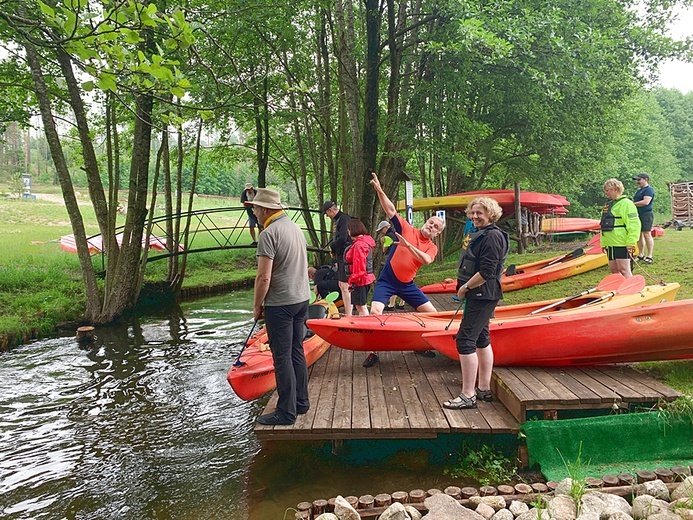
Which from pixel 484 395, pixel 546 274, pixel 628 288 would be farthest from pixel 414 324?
pixel 546 274

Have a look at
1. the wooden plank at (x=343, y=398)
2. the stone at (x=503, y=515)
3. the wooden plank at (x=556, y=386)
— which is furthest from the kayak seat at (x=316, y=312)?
the stone at (x=503, y=515)

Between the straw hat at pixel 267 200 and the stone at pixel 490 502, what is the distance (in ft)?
7.43

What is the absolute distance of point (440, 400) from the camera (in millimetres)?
4031

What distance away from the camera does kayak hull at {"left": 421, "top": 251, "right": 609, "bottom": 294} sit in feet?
29.5

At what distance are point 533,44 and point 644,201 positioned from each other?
10.6 feet

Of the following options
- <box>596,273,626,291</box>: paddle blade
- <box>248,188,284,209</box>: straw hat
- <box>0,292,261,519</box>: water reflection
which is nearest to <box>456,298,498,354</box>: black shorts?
<box>248,188,284,209</box>: straw hat

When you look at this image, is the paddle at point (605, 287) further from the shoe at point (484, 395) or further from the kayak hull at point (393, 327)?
the shoe at point (484, 395)

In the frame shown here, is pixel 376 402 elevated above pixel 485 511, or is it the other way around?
pixel 376 402

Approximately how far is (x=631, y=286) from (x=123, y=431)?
570cm

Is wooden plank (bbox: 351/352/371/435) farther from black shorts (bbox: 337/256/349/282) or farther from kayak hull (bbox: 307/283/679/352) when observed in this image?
black shorts (bbox: 337/256/349/282)

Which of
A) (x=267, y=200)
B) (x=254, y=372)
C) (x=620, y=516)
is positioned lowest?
(x=620, y=516)

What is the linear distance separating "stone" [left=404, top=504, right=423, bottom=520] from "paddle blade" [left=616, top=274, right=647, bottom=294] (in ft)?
12.6

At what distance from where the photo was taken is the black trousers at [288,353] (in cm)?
348

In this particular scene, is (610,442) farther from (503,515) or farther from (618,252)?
(618,252)
